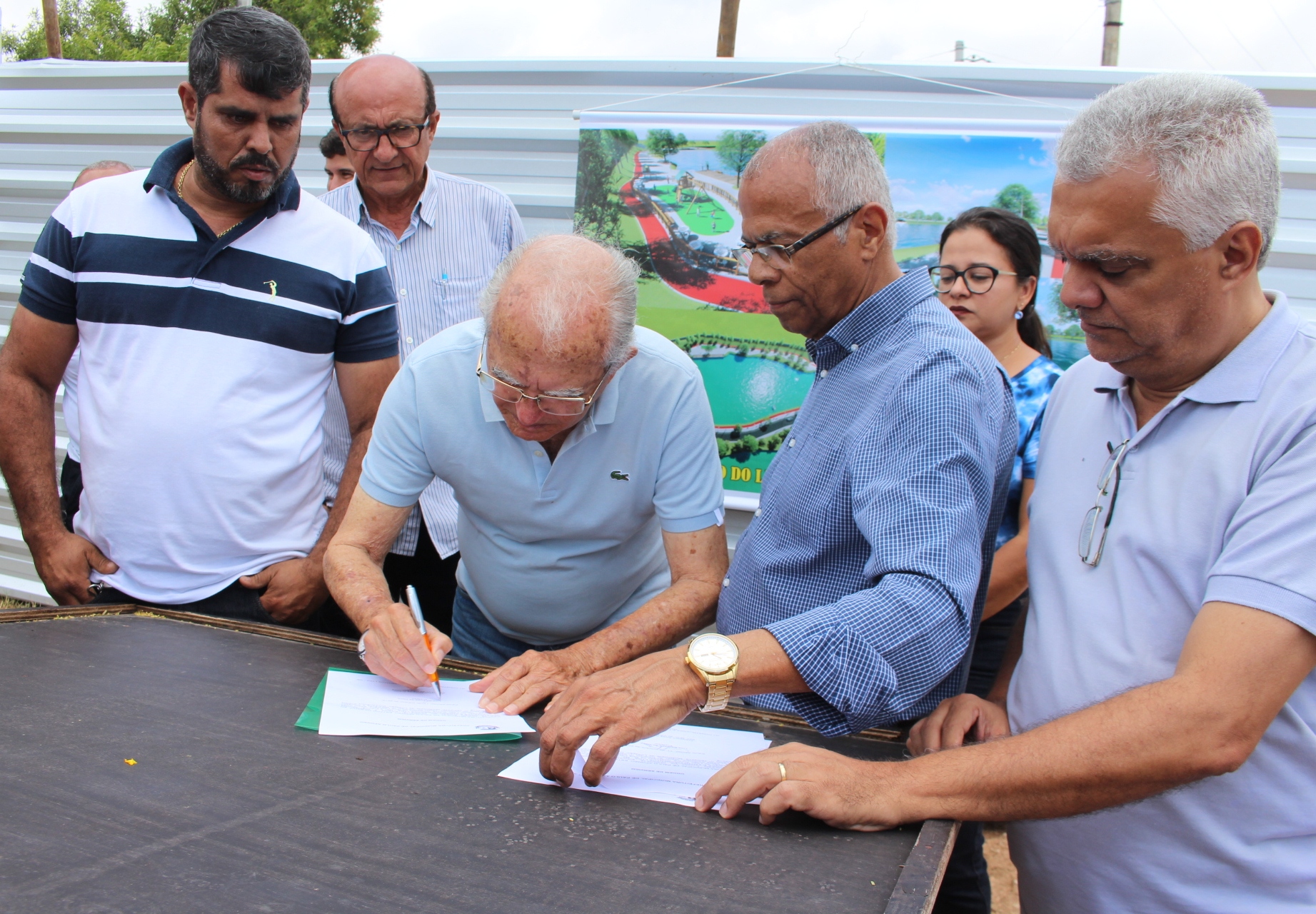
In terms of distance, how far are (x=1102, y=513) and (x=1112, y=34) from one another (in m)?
17.0

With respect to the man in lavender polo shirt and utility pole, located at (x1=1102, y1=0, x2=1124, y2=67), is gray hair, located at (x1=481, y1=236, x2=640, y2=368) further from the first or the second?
utility pole, located at (x1=1102, y1=0, x2=1124, y2=67)

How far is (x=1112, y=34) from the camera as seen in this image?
50.3ft

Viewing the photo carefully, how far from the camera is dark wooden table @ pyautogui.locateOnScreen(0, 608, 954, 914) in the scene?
3.42 ft

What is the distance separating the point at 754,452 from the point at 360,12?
22016 mm

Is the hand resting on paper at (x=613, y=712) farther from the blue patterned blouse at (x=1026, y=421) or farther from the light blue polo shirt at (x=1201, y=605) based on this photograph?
the blue patterned blouse at (x=1026, y=421)

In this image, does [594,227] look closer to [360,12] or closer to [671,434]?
[671,434]

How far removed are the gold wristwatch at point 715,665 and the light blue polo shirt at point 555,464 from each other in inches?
31.1

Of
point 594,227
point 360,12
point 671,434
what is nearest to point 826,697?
point 671,434

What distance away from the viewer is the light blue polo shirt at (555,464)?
85.0 inches

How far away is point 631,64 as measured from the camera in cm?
375

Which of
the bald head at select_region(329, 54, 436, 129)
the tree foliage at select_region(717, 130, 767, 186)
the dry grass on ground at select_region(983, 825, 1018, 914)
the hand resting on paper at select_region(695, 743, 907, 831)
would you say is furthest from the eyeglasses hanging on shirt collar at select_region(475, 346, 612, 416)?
the dry grass on ground at select_region(983, 825, 1018, 914)

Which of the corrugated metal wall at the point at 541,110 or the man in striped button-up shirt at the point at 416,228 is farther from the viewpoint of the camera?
the corrugated metal wall at the point at 541,110

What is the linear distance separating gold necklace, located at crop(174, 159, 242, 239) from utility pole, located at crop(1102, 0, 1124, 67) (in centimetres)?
1608

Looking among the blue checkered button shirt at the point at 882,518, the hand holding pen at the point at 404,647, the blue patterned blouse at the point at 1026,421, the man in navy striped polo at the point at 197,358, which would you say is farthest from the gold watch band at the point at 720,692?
the man in navy striped polo at the point at 197,358
